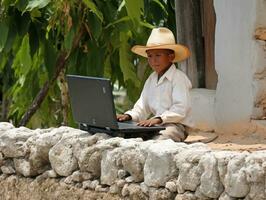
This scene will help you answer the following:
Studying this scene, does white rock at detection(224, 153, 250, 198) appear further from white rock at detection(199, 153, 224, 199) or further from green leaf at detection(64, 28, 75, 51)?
green leaf at detection(64, 28, 75, 51)

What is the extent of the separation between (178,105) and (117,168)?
0.95 metres

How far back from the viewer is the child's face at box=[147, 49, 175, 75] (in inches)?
275

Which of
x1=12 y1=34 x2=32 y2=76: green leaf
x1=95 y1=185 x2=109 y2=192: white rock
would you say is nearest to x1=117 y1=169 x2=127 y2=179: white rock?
x1=95 y1=185 x2=109 y2=192: white rock

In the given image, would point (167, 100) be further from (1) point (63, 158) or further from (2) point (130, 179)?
(2) point (130, 179)

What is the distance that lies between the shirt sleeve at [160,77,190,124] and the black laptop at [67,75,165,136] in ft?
0.68

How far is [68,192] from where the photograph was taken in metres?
6.40

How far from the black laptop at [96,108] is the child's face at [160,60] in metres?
0.45

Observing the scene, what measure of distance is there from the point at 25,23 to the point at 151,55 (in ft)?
7.94

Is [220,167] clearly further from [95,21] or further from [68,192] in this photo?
[95,21]

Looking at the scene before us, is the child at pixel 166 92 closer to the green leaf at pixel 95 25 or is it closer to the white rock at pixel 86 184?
the white rock at pixel 86 184

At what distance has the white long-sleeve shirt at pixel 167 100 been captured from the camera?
6.82 metres

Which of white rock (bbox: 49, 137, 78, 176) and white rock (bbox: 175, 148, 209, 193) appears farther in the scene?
white rock (bbox: 49, 137, 78, 176)

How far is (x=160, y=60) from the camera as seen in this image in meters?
7.01

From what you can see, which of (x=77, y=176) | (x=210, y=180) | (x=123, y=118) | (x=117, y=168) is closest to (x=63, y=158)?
(x=77, y=176)
